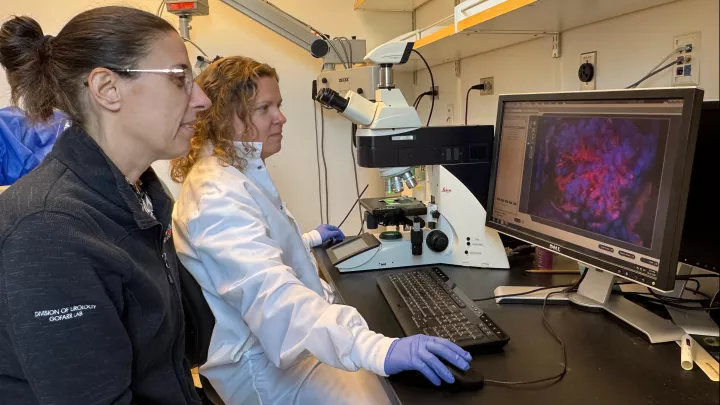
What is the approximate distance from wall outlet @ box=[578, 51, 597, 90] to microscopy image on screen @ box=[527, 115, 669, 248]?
39cm

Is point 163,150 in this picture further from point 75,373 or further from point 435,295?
point 435,295

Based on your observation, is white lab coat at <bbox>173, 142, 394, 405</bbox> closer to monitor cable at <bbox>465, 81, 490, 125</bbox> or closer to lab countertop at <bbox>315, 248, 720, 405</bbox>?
lab countertop at <bbox>315, 248, 720, 405</bbox>

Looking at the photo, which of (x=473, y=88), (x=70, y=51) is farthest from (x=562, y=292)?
(x=473, y=88)

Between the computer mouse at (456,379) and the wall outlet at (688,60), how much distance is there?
0.85 meters

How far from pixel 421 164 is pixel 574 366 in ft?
2.42

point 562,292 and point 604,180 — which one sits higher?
point 604,180

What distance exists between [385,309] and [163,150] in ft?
1.93

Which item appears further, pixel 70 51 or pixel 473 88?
pixel 473 88

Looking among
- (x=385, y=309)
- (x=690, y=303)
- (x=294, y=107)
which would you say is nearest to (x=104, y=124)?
(x=385, y=309)

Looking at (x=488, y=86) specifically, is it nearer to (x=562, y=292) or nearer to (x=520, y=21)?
(x=520, y=21)

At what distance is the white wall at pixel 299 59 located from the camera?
2551 mm

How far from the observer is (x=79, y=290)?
764 mm

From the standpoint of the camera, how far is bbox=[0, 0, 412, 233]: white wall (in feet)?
8.37

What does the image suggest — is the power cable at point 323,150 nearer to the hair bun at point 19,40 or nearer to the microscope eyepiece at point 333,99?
the microscope eyepiece at point 333,99
